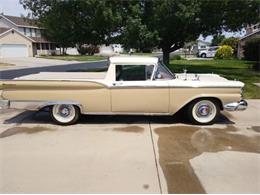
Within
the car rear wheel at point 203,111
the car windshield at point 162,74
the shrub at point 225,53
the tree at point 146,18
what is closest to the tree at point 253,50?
the shrub at point 225,53

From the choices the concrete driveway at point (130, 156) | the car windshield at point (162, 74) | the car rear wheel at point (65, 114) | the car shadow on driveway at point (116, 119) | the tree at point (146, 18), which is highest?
the tree at point (146, 18)

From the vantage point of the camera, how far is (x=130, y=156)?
16.5ft

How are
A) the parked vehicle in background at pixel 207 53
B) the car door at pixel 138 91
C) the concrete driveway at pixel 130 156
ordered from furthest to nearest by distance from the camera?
the parked vehicle in background at pixel 207 53 < the car door at pixel 138 91 < the concrete driveway at pixel 130 156

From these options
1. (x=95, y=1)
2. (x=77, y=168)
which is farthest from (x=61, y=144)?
(x=95, y=1)

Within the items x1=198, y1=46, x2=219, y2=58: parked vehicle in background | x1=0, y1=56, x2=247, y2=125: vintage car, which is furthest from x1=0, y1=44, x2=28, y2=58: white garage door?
x1=0, y1=56, x2=247, y2=125: vintage car

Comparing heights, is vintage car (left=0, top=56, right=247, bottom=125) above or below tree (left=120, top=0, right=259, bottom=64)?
below

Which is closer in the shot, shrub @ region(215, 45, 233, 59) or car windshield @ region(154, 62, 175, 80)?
car windshield @ region(154, 62, 175, 80)

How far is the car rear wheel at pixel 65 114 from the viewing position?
6.88 meters

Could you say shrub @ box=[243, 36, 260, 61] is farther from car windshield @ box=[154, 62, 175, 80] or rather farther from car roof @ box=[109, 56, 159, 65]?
car roof @ box=[109, 56, 159, 65]

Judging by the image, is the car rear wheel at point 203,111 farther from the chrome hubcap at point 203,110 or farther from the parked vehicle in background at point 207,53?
the parked vehicle in background at point 207,53

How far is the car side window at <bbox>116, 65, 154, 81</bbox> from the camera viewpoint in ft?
22.4

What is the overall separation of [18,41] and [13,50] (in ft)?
5.72

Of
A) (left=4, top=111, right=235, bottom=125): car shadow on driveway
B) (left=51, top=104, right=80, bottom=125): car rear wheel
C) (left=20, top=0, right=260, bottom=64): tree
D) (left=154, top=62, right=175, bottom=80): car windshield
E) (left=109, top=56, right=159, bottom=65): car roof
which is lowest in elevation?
(left=4, top=111, right=235, bottom=125): car shadow on driveway

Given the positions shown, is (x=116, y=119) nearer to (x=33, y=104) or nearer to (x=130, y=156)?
(x=33, y=104)
